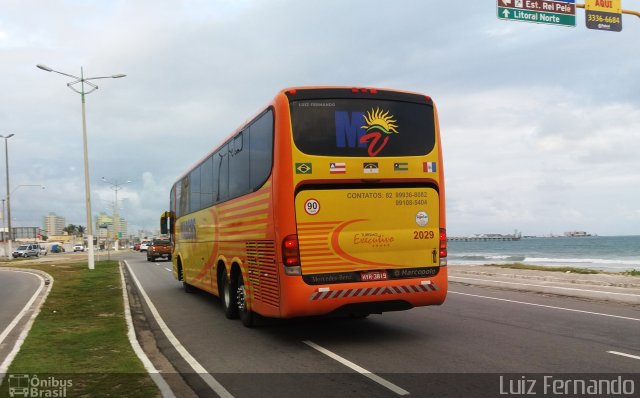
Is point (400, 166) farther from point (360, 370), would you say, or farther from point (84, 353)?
point (84, 353)

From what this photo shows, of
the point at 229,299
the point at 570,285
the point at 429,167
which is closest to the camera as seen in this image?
the point at 429,167

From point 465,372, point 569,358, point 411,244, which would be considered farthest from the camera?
point 411,244

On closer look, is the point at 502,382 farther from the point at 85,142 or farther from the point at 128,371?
the point at 85,142

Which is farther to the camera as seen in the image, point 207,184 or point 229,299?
point 207,184

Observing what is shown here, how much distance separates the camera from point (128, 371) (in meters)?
6.81

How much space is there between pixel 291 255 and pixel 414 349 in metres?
2.30

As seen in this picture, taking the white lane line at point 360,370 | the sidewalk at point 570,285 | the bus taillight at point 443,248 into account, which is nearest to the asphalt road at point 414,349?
the white lane line at point 360,370

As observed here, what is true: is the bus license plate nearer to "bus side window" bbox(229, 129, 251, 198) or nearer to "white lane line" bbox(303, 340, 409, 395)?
"white lane line" bbox(303, 340, 409, 395)

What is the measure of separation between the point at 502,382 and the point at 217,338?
519 cm

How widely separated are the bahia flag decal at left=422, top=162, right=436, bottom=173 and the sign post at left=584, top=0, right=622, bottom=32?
1021 cm

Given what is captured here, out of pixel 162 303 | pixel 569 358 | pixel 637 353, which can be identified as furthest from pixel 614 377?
pixel 162 303

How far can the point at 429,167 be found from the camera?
29.2 feet

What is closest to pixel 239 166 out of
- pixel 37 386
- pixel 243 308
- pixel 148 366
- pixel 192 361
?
pixel 243 308

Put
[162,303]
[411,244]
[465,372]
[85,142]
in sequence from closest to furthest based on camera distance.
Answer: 1. [465,372]
2. [411,244]
3. [162,303]
4. [85,142]
